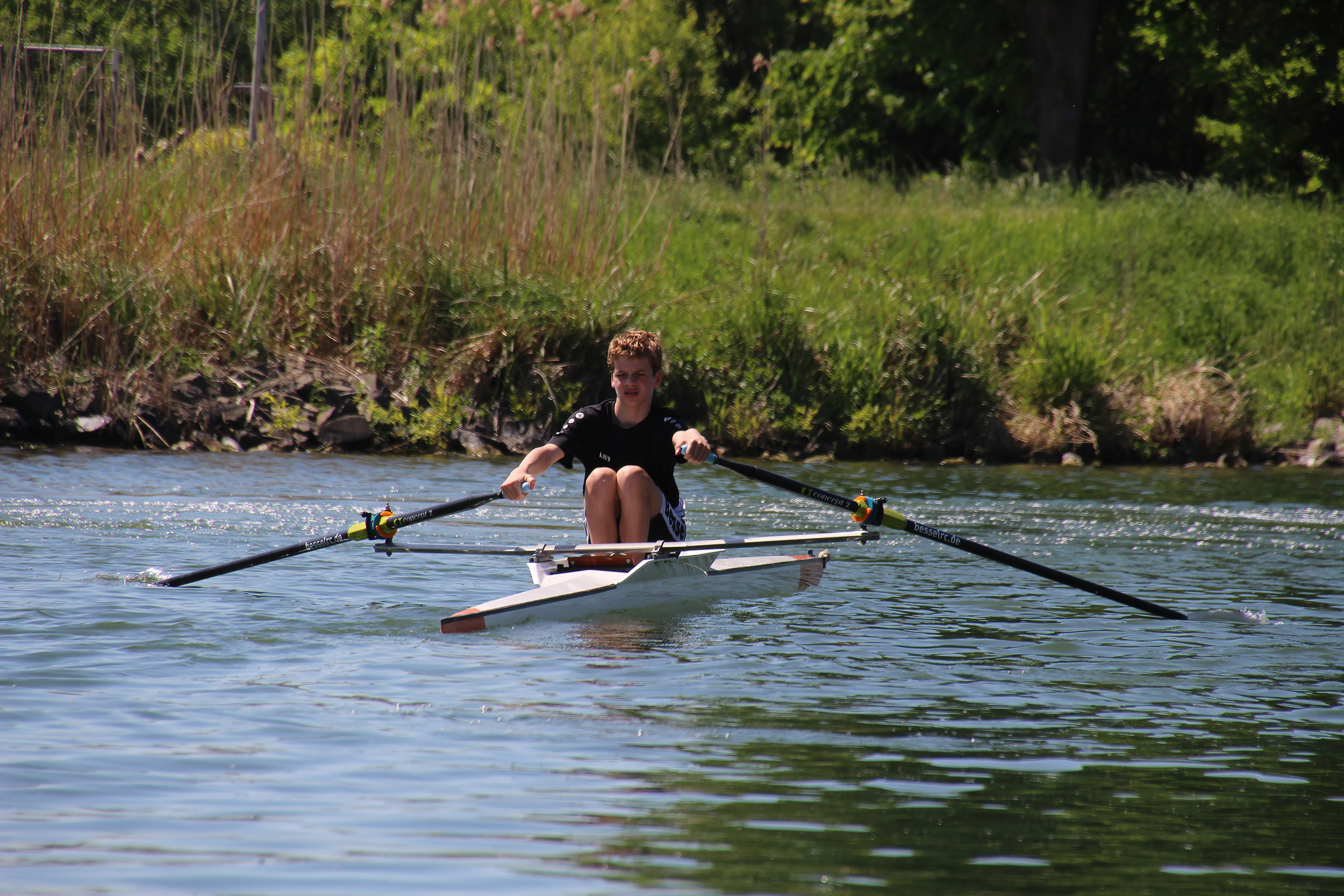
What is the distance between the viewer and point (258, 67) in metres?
12.9

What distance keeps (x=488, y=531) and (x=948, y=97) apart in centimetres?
2092

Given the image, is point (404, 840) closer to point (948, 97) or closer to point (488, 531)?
point (488, 531)

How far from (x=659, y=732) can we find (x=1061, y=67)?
76.2 ft

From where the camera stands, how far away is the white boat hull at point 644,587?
6.46m

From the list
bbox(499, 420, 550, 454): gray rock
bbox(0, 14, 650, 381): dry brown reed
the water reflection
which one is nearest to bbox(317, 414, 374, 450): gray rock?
bbox(0, 14, 650, 381): dry brown reed

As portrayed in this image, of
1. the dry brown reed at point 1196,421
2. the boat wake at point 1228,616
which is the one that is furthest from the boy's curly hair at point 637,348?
the dry brown reed at point 1196,421

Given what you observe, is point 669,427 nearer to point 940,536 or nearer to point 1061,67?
point 940,536

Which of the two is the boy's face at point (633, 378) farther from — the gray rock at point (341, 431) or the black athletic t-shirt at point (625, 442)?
the gray rock at point (341, 431)

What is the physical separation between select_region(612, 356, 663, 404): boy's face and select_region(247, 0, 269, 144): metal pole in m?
6.85

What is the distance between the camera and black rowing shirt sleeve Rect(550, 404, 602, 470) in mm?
7629

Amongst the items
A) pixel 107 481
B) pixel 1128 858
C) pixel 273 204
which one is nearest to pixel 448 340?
pixel 273 204

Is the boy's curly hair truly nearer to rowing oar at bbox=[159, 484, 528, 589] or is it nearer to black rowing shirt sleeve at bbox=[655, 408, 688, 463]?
black rowing shirt sleeve at bbox=[655, 408, 688, 463]

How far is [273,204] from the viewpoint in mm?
13594

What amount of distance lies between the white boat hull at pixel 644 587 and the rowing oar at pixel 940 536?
48 cm
